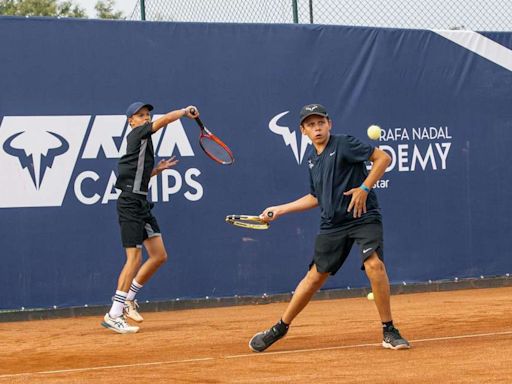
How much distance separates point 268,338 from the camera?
6984 millimetres

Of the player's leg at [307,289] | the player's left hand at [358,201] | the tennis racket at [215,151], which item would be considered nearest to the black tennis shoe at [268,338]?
the player's leg at [307,289]

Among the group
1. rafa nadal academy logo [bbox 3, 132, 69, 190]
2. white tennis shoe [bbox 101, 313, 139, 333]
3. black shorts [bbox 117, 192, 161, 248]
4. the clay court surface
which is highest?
rafa nadal academy logo [bbox 3, 132, 69, 190]

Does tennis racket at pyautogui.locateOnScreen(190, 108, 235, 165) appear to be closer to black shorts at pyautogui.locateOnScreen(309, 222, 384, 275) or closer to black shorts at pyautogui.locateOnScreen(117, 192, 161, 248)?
black shorts at pyautogui.locateOnScreen(117, 192, 161, 248)

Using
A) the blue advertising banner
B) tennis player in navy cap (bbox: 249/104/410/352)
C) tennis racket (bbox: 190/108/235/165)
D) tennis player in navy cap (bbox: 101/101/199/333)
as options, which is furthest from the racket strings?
tennis player in navy cap (bbox: 249/104/410/352)

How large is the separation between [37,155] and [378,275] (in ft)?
15.0

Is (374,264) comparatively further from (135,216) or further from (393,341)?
(135,216)

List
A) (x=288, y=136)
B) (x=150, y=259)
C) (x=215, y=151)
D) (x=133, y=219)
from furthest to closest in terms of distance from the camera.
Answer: (x=288, y=136)
(x=215, y=151)
(x=150, y=259)
(x=133, y=219)

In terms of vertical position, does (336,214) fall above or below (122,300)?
above

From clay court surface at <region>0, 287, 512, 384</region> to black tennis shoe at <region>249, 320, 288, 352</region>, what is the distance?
0.25ft

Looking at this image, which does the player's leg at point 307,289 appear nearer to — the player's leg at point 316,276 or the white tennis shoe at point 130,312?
the player's leg at point 316,276

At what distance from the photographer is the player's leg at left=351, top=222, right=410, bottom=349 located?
267 inches

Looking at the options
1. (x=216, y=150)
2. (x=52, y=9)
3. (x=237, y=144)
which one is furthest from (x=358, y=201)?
(x=52, y=9)

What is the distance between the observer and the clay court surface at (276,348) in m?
5.95

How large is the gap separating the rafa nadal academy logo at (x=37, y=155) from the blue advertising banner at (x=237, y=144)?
0.01 m
